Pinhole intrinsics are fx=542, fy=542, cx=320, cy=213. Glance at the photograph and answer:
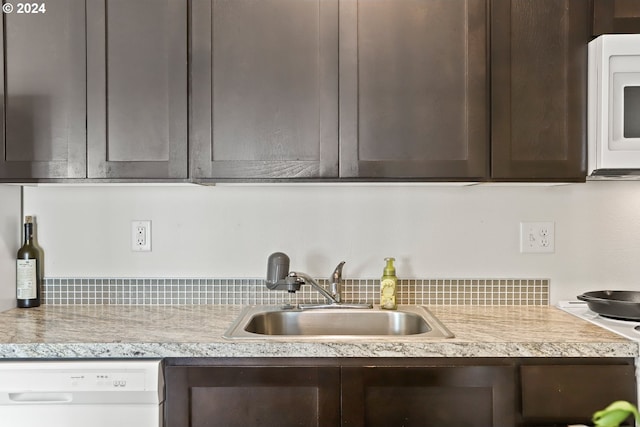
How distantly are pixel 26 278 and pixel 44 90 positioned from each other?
0.68m

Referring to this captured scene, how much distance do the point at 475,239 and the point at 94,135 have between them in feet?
4.46

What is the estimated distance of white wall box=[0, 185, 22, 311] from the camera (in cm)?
188

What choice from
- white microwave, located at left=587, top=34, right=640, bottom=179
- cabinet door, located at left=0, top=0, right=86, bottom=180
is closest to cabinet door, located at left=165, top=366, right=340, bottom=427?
cabinet door, located at left=0, top=0, right=86, bottom=180

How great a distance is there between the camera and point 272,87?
5.52 ft

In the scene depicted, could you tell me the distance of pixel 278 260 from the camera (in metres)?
1.86

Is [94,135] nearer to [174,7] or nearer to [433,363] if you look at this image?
[174,7]

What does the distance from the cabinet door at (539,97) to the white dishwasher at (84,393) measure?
1.18m

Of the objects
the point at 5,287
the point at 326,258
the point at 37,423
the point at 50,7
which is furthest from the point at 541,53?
the point at 5,287

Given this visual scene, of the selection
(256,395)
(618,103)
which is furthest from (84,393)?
(618,103)

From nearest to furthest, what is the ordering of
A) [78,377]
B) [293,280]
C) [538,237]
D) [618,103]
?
[78,377] < [618,103] < [293,280] < [538,237]

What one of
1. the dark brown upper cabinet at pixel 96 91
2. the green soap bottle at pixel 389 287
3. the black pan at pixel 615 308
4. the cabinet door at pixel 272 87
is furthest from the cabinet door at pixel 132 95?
the black pan at pixel 615 308

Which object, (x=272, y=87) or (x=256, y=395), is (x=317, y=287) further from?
(x=272, y=87)
